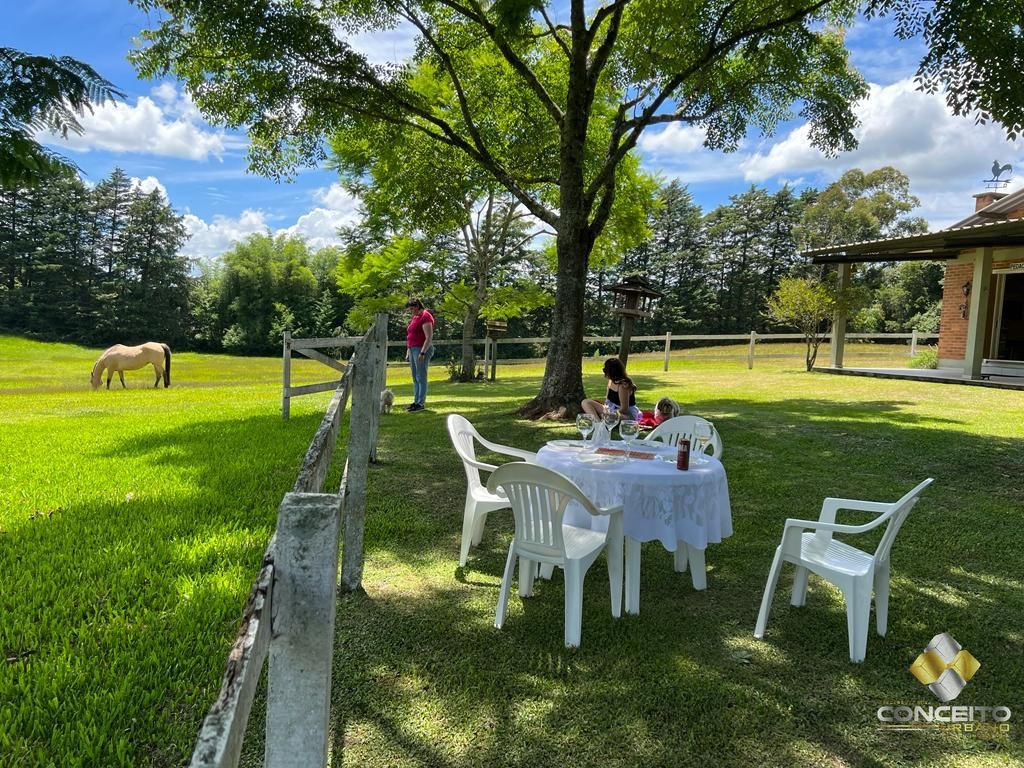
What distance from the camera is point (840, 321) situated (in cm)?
1703

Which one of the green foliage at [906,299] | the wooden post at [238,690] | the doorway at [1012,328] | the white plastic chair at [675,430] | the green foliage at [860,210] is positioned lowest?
the white plastic chair at [675,430]

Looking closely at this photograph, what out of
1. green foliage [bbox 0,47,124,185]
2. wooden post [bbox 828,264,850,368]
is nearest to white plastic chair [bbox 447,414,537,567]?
green foliage [bbox 0,47,124,185]

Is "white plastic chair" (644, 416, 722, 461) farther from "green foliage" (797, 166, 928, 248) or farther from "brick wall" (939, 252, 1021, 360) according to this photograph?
"green foliage" (797, 166, 928, 248)

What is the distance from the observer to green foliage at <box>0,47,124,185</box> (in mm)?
2307

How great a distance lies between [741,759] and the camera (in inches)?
85.7

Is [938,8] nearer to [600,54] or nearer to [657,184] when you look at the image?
[600,54]

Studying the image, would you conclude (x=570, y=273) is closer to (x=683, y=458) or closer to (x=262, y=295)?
(x=683, y=458)

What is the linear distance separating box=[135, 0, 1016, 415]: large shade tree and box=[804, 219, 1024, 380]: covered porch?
4.95 m

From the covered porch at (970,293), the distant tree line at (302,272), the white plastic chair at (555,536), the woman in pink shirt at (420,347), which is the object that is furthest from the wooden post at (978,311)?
the distant tree line at (302,272)

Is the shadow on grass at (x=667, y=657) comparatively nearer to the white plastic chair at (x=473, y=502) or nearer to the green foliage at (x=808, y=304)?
the white plastic chair at (x=473, y=502)

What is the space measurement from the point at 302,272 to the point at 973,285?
4759 centimetres

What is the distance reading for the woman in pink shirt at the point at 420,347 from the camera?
405 inches

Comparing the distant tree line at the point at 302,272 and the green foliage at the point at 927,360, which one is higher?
the distant tree line at the point at 302,272

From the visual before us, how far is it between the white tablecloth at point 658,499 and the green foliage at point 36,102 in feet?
9.38
